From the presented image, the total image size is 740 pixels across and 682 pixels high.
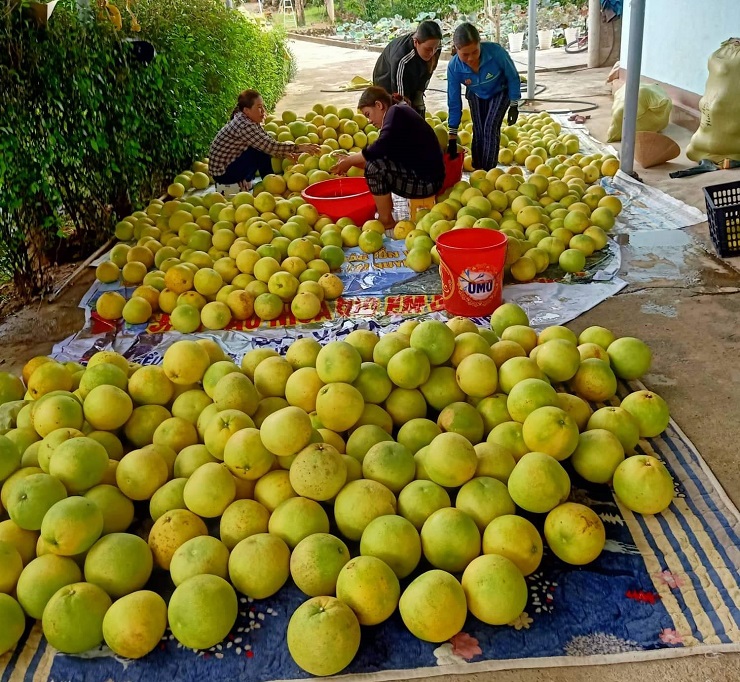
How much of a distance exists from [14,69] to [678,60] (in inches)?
312

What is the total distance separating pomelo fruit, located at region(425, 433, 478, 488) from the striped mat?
1.27ft

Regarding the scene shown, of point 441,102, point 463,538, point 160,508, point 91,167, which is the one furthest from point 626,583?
point 441,102

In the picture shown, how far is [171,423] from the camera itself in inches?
97.6

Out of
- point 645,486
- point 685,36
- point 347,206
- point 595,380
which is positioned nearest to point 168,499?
point 645,486

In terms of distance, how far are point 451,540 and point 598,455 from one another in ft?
2.27

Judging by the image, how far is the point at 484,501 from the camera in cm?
210

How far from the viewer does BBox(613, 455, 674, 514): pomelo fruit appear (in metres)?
2.19

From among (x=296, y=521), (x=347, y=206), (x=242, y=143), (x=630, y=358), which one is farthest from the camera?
(x=242, y=143)

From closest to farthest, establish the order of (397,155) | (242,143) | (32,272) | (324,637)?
(324,637)
(32,272)
(397,155)
(242,143)

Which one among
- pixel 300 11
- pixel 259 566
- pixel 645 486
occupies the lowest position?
pixel 645 486

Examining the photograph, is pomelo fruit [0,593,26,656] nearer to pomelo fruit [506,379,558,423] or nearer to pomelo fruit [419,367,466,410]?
pomelo fruit [419,367,466,410]

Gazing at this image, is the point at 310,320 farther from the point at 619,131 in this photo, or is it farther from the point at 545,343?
the point at 619,131

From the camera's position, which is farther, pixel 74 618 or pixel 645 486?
pixel 645 486

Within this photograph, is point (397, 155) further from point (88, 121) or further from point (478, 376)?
point (478, 376)
